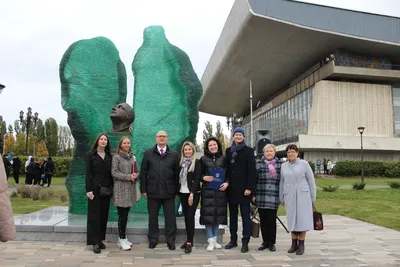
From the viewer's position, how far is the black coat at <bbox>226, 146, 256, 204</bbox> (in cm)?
575

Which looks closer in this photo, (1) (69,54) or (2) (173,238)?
(2) (173,238)

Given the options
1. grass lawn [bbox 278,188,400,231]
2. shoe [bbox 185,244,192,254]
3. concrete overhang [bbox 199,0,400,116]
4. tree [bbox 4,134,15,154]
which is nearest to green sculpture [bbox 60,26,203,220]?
shoe [bbox 185,244,192,254]

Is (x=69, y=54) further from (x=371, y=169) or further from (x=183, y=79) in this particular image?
(x=371, y=169)

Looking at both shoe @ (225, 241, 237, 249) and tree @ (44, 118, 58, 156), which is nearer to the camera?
shoe @ (225, 241, 237, 249)

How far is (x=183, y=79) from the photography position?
815 cm

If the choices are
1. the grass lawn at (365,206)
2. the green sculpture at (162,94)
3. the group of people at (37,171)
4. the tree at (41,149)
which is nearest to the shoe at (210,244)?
the green sculpture at (162,94)

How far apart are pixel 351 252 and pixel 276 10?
26.4 m

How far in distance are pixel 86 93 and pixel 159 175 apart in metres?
3.14

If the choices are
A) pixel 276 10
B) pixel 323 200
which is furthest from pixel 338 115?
pixel 323 200

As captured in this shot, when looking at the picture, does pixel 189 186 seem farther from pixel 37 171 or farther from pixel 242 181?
pixel 37 171

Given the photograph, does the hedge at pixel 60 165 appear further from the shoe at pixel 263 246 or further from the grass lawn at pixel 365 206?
the shoe at pixel 263 246

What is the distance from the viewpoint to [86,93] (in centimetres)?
795

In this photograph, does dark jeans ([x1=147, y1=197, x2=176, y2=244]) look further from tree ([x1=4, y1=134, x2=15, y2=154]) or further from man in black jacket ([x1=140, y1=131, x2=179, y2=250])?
tree ([x1=4, y1=134, x2=15, y2=154])

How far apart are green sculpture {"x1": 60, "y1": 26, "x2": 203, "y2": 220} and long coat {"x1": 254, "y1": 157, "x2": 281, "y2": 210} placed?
2.35 m
